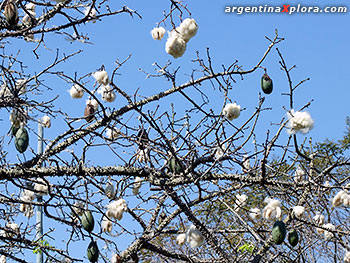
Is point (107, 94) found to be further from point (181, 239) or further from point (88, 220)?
point (181, 239)

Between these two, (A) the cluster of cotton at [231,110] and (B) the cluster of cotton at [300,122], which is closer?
(B) the cluster of cotton at [300,122]

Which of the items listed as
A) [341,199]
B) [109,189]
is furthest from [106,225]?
[341,199]

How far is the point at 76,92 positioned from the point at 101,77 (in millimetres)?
330

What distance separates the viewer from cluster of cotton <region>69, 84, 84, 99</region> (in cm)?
482

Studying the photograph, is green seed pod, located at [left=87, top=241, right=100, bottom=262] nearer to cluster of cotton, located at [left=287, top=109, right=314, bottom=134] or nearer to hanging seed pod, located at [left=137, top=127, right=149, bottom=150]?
hanging seed pod, located at [left=137, top=127, right=149, bottom=150]

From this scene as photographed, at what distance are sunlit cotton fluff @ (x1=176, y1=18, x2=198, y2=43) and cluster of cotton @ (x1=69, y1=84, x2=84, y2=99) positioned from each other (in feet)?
3.23

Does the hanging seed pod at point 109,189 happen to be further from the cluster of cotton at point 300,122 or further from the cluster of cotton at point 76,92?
the cluster of cotton at point 300,122

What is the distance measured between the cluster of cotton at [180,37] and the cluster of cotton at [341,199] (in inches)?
62.0

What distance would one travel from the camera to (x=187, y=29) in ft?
14.3

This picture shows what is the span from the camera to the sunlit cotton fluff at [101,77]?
4.60 meters

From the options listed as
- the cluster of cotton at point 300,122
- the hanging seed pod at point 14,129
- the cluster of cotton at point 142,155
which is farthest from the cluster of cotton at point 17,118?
the cluster of cotton at point 300,122

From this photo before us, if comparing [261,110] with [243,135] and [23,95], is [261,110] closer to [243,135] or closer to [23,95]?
[243,135]

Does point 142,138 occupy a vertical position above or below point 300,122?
above

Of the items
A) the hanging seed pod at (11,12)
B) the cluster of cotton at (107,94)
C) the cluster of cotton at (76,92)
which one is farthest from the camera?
the cluster of cotton at (76,92)
